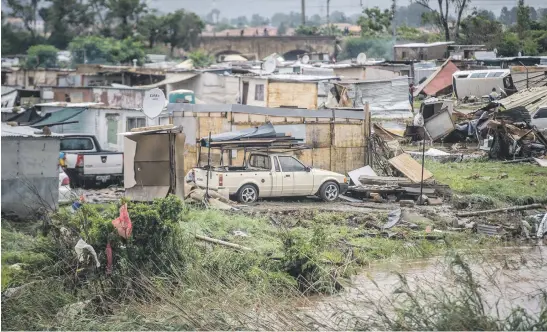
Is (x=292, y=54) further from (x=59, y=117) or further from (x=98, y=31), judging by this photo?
(x=59, y=117)

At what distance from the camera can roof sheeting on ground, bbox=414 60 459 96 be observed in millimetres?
35272

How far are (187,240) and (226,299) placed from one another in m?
1.77

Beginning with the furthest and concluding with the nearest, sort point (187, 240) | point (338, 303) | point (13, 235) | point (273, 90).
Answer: point (273, 90), point (13, 235), point (187, 240), point (338, 303)

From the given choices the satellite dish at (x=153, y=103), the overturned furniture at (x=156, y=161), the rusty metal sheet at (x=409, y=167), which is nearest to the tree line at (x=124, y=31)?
the rusty metal sheet at (x=409, y=167)

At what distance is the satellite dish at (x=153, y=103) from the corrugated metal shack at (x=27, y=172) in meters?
3.30

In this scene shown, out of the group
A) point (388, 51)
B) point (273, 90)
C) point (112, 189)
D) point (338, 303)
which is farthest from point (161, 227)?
point (388, 51)

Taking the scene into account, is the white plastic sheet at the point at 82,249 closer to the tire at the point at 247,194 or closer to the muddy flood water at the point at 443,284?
the muddy flood water at the point at 443,284

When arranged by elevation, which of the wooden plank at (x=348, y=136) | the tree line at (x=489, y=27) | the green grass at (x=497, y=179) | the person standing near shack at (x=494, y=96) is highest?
the tree line at (x=489, y=27)

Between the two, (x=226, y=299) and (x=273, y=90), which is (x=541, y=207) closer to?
(x=226, y=299)

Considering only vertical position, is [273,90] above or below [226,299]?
above

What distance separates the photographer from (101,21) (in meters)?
57.2

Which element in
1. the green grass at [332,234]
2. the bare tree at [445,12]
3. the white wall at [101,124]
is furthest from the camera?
the bare tree at [445,12]

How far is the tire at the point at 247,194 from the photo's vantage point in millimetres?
17156

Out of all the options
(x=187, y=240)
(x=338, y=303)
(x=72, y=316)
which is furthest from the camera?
(x=187, y=240)
